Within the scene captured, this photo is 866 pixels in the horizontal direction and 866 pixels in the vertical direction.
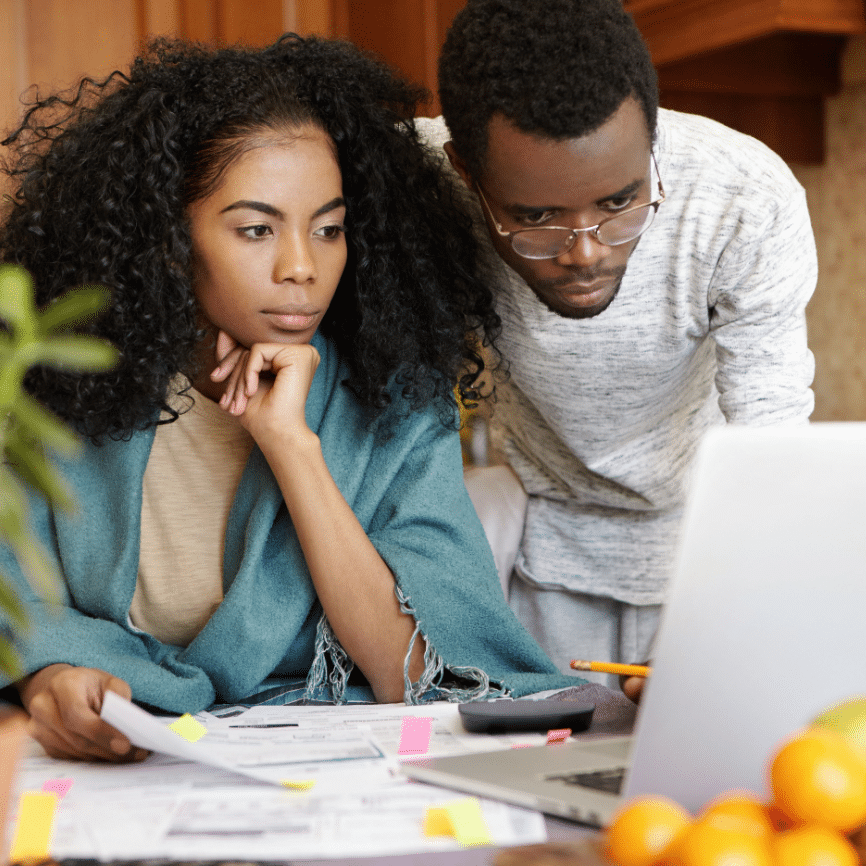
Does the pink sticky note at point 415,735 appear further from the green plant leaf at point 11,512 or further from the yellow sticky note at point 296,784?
the green plant leaf at point 11,512

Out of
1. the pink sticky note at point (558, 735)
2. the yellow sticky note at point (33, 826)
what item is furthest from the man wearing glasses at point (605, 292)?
the yellow sticky note at point (33, 826)

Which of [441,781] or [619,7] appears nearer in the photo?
[441,781]

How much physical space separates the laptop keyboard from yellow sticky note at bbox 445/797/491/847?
7 centimetres

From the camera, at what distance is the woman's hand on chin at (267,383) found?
112 cm

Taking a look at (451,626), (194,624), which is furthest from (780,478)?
(194,624)

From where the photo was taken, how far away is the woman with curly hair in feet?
3.52

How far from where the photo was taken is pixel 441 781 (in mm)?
656

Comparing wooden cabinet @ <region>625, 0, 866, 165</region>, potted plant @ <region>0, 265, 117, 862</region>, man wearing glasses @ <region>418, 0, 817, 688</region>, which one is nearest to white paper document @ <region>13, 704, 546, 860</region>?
potted plant @ <region>0, 265, 117, 862</region>

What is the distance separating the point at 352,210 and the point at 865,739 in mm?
920

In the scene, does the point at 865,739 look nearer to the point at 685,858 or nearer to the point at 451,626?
the point at 685,858

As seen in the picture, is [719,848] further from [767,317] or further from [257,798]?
[767,317]

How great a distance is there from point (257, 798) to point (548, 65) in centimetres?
76

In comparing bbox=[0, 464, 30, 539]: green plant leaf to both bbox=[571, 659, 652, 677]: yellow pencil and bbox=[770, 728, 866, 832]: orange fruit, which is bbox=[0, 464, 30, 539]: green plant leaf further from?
bbox=[571, 659, 652, 677]: yellow pencil

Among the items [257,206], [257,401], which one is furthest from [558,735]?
[257,206]
